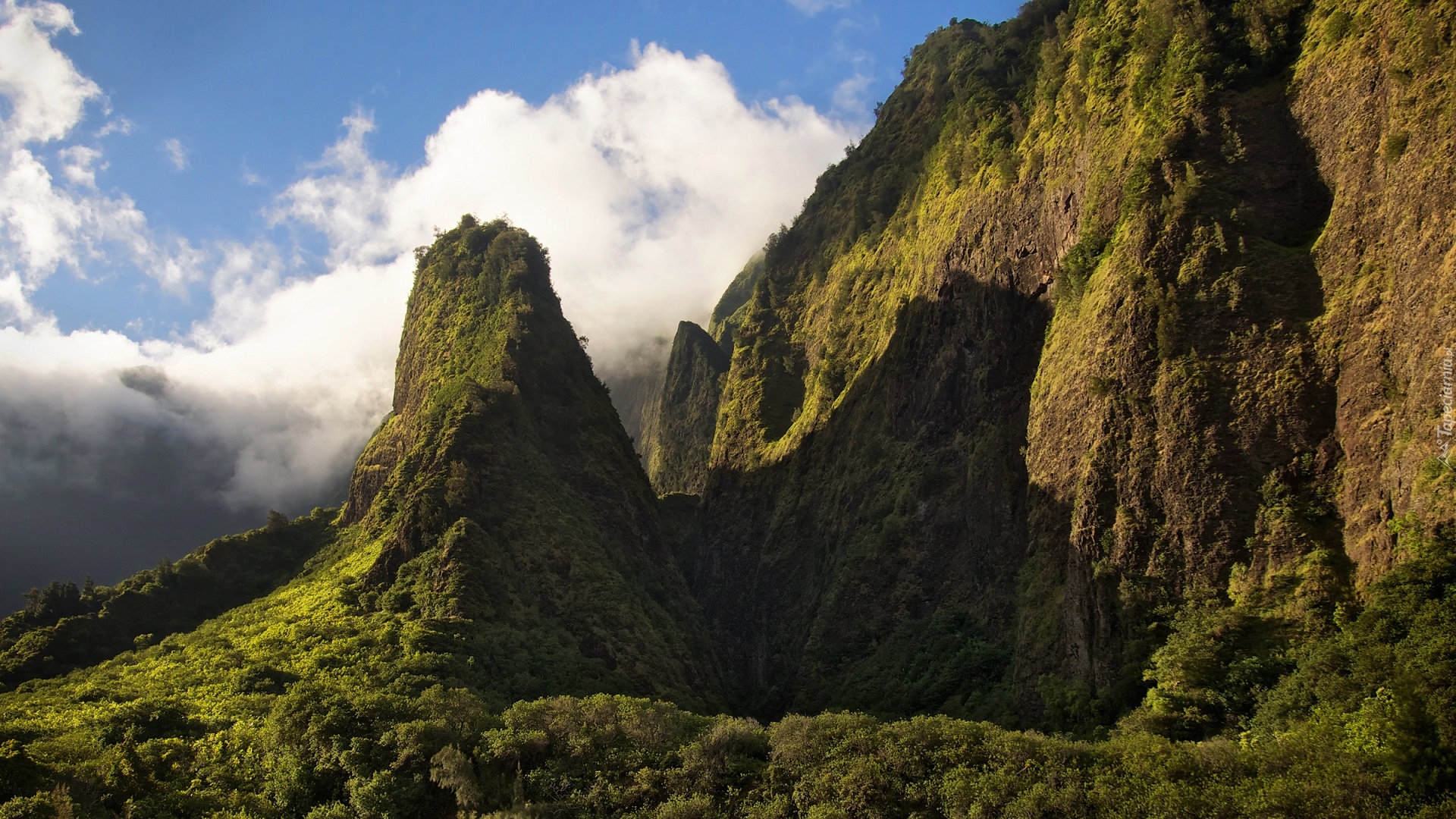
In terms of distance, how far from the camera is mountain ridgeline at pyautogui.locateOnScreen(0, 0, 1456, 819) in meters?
29.8

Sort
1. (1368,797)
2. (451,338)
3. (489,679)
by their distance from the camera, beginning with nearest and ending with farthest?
(1368,797) → (489,679) → (451,338)

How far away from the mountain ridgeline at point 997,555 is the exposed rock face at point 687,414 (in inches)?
1209

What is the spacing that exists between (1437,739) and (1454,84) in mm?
22054

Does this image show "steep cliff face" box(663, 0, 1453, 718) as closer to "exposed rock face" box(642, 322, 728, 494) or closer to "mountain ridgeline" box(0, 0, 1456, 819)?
"mountain ridgeline" box(0, 0, 1456, 819)

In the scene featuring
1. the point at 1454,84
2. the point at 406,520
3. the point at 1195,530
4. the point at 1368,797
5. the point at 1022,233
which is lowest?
the point at 1368,797

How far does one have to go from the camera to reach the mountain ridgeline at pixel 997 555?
29766 mm

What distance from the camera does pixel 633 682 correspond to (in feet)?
169

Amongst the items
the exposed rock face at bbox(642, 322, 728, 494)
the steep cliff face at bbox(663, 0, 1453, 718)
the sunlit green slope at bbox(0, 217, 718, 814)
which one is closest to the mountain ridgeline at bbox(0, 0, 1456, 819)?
the steep cliff face at bbox(663, 0, 1453, 718)

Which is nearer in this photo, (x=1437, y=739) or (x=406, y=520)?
(x=1437, y=739)

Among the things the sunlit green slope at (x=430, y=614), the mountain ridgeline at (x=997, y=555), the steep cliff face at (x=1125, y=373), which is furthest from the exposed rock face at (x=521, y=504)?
the steep cliff face at (x=1125, y=373)

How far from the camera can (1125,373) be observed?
39.7 meters

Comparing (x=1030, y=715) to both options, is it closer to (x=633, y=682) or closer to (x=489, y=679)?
(x=633, y=682)

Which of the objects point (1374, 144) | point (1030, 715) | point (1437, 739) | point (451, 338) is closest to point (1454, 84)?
point (1374, 144)

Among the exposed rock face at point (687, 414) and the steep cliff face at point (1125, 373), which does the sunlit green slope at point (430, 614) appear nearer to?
the steep cliff face at point (1125, 373)
